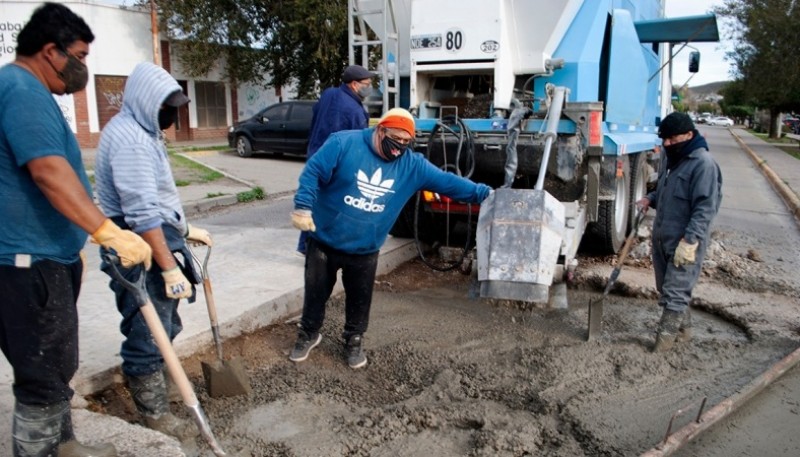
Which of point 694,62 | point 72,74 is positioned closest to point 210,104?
point 694,62

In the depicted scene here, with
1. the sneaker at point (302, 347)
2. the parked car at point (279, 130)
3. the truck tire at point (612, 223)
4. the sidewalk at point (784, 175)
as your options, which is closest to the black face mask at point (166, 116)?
the sneaker at point (302, 347)

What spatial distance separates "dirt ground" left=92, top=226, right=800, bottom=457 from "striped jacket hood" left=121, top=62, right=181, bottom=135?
5.26 ft

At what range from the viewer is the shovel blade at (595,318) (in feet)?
15.3

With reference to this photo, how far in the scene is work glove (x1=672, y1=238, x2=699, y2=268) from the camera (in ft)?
14.2

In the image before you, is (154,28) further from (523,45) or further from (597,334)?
(597,334)

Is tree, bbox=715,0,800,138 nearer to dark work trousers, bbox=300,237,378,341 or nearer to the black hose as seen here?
the black hose

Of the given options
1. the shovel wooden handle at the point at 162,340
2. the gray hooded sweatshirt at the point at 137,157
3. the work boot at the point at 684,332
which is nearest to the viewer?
the shovel wooden handle at the point at 162,340

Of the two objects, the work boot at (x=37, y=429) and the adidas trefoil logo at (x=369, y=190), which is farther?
the adidas trefoil logo at (x=369, y=190)

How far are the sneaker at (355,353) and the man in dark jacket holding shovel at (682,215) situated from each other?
2.06 meters

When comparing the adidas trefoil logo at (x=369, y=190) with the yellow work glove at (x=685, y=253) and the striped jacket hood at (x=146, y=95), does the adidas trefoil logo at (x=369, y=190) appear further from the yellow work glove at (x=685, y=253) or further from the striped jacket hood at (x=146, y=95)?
the yellow work glove at (x=685, y=253)

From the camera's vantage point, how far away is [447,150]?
19.6 feet

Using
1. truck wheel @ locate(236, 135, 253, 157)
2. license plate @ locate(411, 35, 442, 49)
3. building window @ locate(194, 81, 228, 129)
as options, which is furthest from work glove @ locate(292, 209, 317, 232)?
building window @ locate(194, 81, 228, 129)

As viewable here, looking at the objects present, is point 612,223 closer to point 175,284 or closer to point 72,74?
point 175,284

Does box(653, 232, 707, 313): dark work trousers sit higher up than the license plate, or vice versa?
the license plate
